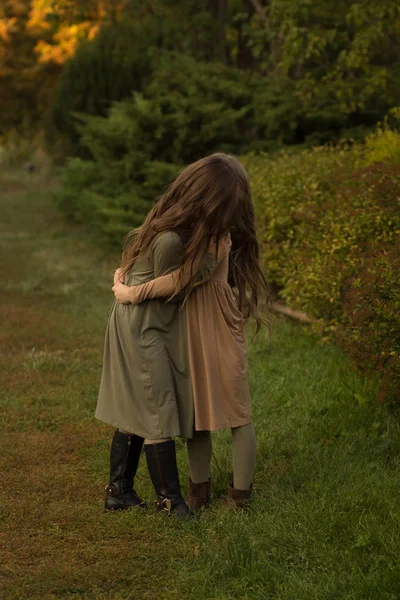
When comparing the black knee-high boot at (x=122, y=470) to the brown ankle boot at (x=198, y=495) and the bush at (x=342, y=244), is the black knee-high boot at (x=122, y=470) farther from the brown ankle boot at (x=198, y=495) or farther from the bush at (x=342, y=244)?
the bush at (x=342, y=244)

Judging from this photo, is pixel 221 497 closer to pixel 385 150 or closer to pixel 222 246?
pixel 222 246

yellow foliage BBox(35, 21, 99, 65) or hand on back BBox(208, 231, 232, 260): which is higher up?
hand on back BBox(208, 231, 232, 260)

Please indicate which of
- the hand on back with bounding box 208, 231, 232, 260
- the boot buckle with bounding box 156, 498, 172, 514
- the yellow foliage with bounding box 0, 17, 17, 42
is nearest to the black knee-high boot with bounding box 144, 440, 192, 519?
the boot buckle with bounding box 156, 498, 172, 514

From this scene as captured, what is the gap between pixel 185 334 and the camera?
425 centimetres

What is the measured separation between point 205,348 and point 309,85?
8011 millimetres

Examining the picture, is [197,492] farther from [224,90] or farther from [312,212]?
[224,90]

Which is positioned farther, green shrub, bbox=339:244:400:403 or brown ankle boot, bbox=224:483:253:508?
green shrub, bbox=339:244:400:403

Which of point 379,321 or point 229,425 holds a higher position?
point 379,321

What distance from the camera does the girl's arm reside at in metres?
4.13

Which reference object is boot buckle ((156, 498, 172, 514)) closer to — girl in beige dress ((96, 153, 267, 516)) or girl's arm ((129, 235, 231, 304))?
girl in beige dress ((96, 153, 267, 516))

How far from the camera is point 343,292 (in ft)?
21.8

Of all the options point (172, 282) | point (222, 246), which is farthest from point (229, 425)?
point (222, 246)

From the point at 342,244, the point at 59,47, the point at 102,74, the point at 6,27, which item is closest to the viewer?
the point at 342,244

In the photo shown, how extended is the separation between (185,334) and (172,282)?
0.27m
